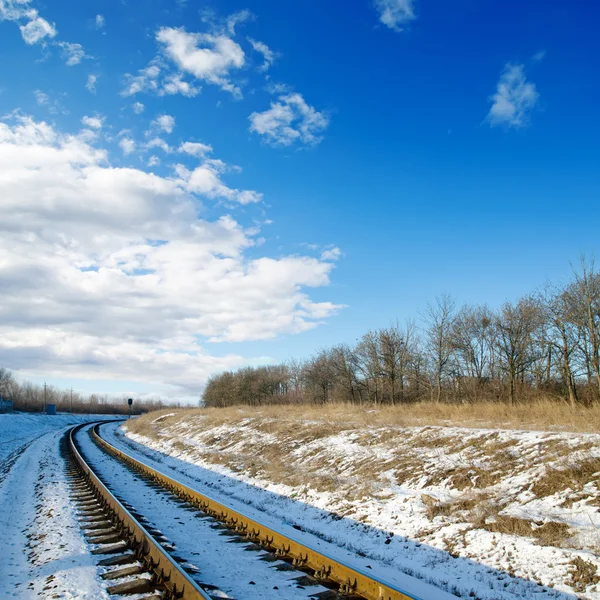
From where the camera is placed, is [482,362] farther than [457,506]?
Yes

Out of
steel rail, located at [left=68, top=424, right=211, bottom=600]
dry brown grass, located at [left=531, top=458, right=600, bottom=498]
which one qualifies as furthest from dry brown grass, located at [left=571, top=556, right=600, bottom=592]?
steel rail, located at [left=68, top=424, right=211, bottom=600]

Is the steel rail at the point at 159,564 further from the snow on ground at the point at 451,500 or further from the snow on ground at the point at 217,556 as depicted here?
the snow on ground at the point at 451,500

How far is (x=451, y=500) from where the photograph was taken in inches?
316

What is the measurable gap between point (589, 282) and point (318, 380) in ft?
132

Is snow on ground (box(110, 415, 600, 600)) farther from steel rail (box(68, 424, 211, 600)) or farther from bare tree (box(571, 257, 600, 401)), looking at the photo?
bare tree (box(571, 257, 600, 401))

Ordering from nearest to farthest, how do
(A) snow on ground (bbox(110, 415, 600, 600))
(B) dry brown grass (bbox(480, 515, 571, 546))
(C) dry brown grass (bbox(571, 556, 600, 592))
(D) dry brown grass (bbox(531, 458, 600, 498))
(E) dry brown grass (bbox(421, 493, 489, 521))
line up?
1. (C) dry brown grass (bbox(571, 556, 600, 592))
2. (A) snow on ground (bbox(110, 415, 600, 600))
3. (B) dry brown grass (bbox(480, 515, 571, 546))
4. (D) dry brown grass (bbox(531, 458, 600, 498))
5. (E) dry brown grass (bbox(421, 493, 489, 521))

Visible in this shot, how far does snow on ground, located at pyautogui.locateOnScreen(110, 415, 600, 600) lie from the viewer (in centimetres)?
569

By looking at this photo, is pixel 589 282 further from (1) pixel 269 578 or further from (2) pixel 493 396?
(1) pixel 269 578

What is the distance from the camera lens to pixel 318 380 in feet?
212

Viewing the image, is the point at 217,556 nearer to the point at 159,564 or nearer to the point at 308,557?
the point at 159,564

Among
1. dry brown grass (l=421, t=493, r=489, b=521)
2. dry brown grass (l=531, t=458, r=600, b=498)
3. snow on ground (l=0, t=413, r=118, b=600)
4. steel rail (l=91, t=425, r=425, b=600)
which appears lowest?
snow on ground (l=0, t=413, r=118, b=600)

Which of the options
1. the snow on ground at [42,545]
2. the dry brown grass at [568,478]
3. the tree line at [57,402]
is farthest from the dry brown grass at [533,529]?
the tree line at [57,402]

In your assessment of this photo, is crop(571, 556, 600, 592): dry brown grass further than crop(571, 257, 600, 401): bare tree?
No

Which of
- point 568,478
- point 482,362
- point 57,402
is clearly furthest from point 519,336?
point 57,402
